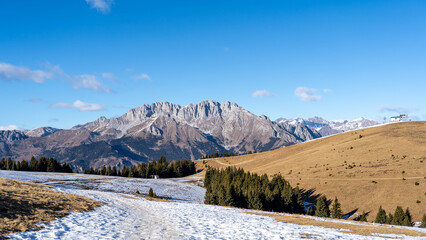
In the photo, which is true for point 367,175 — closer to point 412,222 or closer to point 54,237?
point 412,222

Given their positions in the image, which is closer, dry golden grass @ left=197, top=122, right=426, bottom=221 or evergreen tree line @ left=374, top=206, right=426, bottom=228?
evergreen tree line @ left=374, top=206, right=426, bottom=228

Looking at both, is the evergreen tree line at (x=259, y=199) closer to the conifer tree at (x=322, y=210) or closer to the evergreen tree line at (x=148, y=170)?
the conifer tree at (x=322, y=210)

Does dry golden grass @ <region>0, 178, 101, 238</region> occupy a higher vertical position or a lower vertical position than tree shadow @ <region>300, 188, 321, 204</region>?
higher

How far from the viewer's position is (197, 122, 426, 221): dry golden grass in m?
69.9

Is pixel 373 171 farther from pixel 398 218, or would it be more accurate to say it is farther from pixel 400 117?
pixel 400 117

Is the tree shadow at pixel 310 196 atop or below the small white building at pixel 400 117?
below

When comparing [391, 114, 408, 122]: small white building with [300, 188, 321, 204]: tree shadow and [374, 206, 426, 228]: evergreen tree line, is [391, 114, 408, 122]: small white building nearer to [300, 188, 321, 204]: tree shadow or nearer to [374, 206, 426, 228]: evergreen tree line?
[300, 188, 321, 204]: tree shadow

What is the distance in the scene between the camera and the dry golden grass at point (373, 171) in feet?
229

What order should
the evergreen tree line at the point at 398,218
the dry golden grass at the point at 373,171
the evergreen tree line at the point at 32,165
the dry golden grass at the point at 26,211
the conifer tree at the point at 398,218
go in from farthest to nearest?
the evergreen tree line at the point at 32,165 < the dry golden grass at the point at 373,171 < the conifer tree at the point at 398,218 < the evergreen tree line at the point at 398,218 < the dry golden grass at the point at 26,211

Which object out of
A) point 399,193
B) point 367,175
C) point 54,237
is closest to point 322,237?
point 54,237

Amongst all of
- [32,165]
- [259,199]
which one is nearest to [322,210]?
[259,199]

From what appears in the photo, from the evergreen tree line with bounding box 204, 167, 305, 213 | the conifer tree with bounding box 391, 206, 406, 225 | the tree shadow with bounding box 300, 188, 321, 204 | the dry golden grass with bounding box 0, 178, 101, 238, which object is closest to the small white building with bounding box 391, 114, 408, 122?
the tree shadow with bounding box 300, 188, 321, 204

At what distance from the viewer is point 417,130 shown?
129 m

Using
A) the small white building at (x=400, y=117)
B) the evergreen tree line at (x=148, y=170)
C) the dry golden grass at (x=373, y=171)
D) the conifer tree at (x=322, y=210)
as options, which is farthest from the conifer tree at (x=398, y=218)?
the small white building at (x=400, y=117)
